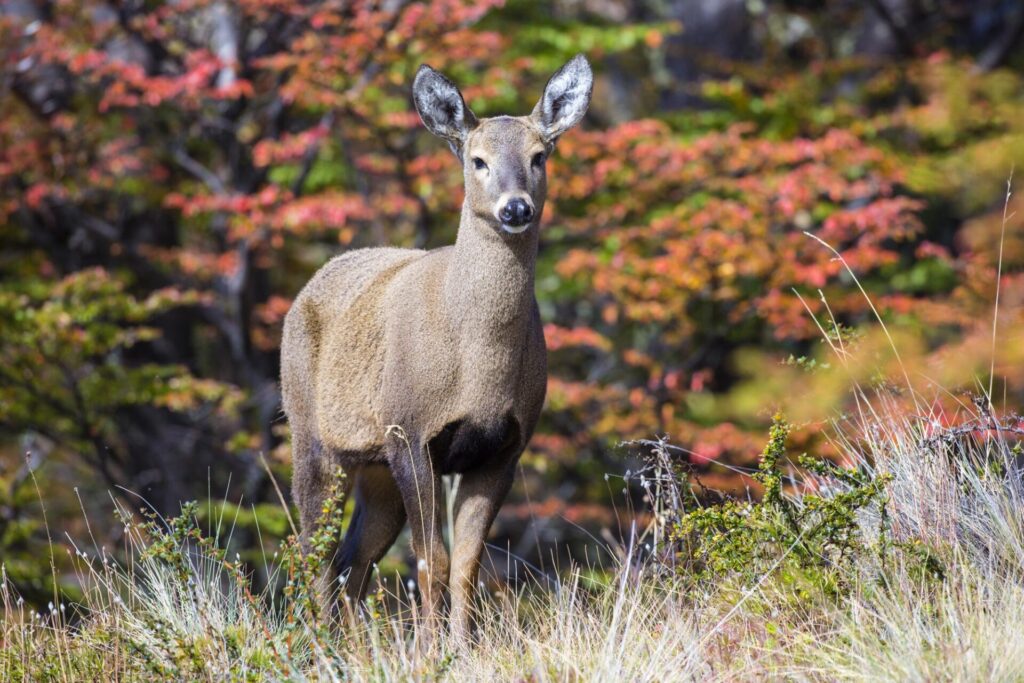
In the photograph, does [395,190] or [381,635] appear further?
[395,190]

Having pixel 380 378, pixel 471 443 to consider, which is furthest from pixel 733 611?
pixel 380 378

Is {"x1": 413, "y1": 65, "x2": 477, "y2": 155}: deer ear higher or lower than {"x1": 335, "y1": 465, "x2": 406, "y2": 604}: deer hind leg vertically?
higher

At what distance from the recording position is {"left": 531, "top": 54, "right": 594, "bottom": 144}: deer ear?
5.80m

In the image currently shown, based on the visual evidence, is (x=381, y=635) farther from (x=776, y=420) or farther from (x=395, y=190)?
(x=395, y=190)

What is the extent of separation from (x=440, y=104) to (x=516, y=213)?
90 cm

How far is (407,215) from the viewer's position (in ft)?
39.0

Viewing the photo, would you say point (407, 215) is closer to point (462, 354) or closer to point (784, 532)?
point (462, 354)

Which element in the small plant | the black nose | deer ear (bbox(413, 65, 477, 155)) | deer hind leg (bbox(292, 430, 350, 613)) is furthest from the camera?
deer hind leg (bbox(292, 430, 350, 613))

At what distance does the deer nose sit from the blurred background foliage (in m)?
4.82

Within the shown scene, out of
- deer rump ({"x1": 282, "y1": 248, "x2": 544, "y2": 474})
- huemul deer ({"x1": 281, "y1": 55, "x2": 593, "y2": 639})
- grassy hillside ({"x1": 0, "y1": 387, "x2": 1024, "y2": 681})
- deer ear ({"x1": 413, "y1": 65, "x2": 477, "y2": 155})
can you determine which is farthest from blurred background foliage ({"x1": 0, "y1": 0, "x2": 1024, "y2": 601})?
grassy hillside ({"x1": 0, "y1": 387, "x2": 1024, "y2": 681})

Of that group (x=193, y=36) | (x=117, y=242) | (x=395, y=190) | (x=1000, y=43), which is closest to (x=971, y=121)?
(x=1000, y=43)

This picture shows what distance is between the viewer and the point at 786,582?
4.55 metres

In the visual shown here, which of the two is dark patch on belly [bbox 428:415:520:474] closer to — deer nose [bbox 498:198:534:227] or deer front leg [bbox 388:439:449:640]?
deer front leg [bbox 388:439:449:640]

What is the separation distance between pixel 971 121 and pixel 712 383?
351 cm
